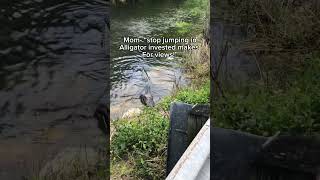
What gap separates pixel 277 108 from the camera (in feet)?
7.98

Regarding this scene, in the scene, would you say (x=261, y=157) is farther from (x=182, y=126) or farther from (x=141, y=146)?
(x=141, y=146)

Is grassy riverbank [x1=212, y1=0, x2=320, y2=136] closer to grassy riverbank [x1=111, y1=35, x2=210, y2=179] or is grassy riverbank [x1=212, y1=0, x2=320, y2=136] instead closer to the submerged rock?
grassy riverbank [x1=111, y1=35, x2=210, y2=179]

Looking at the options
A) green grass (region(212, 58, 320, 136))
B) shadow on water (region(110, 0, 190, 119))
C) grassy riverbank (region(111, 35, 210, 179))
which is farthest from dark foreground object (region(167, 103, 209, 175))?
shadow on water (region(110, 0, 190, 119))

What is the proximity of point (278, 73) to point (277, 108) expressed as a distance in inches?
10.1

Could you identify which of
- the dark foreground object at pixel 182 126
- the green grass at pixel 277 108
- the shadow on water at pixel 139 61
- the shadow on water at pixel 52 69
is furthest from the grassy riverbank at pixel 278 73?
the shadow on water at pixel 52 69

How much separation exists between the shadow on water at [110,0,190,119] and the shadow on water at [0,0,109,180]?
0.39 m

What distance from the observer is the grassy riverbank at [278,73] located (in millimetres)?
2402

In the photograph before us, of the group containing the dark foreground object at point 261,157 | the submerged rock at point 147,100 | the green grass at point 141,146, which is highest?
the dark foreground object at point 261,157

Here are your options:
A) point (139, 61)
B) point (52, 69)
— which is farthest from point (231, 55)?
point (52, 69)

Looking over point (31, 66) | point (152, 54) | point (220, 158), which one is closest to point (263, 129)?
point (220, 158)

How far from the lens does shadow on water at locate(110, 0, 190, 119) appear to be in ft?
10.2

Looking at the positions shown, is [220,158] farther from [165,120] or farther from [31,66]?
[31,66]

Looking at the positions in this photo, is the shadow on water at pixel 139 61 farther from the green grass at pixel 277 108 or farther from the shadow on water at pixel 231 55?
the green grass at pixel 277 108

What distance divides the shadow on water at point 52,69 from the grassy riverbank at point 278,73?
76cm
